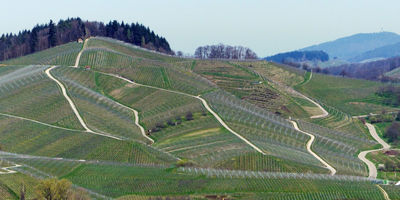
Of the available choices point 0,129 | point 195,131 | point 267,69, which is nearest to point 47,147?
point 0,129

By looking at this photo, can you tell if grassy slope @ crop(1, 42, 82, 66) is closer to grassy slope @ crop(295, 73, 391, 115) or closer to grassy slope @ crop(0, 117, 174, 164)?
grassy slope @ crop(0, 117, 174, 164)

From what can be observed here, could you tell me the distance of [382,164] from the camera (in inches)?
2832

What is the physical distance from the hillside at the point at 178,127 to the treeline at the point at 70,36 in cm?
1048

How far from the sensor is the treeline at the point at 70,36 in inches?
5241

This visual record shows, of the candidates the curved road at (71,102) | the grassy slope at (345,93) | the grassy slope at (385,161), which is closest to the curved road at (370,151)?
the grassy slope at (385,161)

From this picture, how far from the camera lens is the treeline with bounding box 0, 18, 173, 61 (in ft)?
437

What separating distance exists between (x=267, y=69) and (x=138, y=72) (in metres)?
33.4

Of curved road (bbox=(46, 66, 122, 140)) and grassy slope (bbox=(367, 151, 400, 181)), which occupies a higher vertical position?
curved road (bbox=(46, 66, 122, 140))

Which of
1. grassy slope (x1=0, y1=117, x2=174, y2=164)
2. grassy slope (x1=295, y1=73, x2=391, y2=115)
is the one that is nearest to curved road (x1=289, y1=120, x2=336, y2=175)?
grassy slope (x1=0, y1=117, x2=174, y2=164)

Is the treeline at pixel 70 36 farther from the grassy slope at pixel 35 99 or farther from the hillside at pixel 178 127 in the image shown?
the grassy slope at pixel 35 99

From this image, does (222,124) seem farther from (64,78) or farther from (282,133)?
(64,78)

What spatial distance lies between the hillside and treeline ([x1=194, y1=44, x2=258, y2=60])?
2422 cm

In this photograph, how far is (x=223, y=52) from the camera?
16138 cm

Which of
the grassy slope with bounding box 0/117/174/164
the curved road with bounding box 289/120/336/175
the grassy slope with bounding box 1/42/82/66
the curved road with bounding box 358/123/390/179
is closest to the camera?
the curved road with bounding box 289/120/336/175
